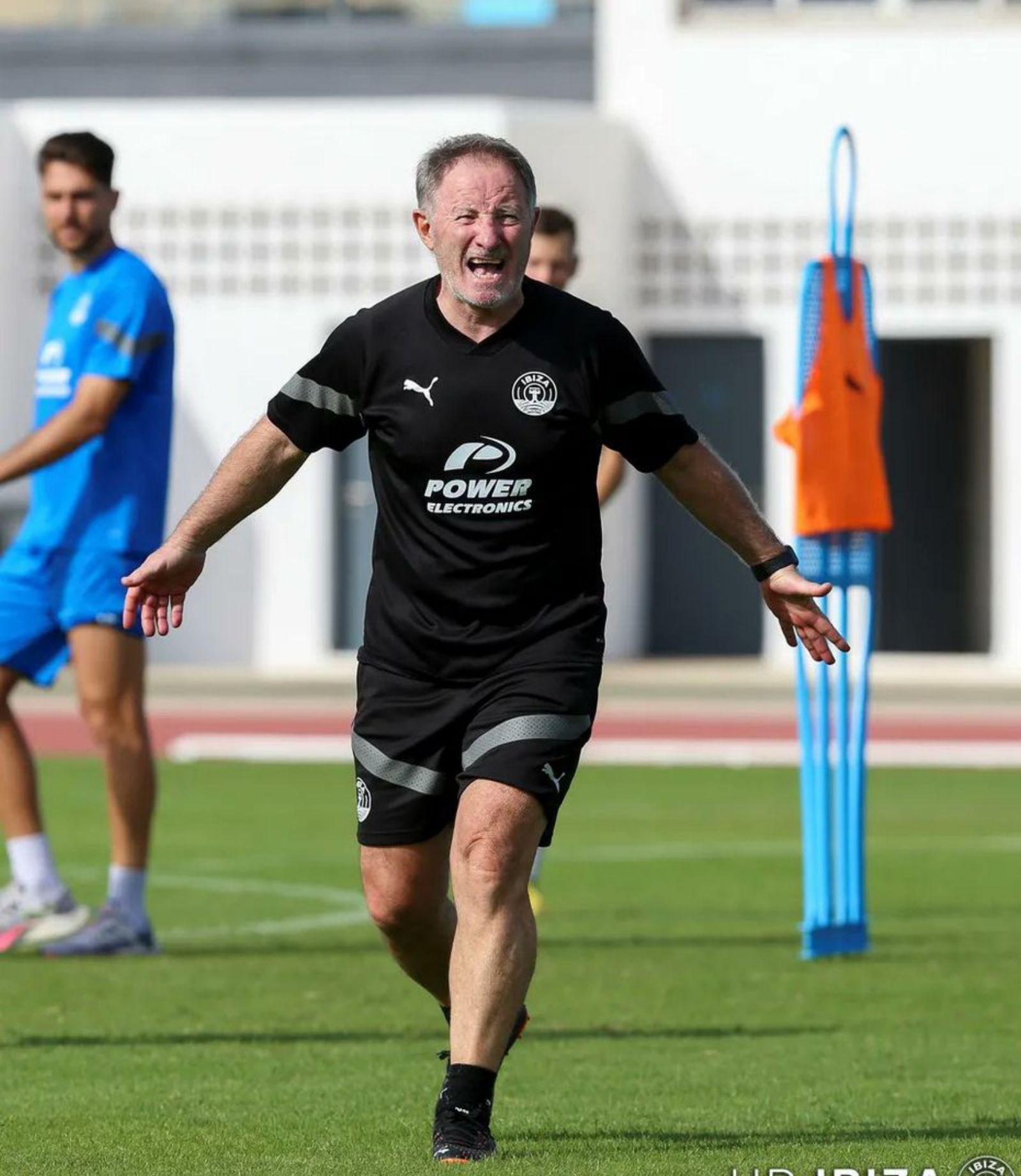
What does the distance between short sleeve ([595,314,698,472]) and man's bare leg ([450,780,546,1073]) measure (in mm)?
Result: 791

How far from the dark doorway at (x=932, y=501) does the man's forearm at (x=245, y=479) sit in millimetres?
25758

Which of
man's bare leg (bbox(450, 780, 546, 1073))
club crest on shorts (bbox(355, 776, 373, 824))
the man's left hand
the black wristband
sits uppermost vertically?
the black wristband

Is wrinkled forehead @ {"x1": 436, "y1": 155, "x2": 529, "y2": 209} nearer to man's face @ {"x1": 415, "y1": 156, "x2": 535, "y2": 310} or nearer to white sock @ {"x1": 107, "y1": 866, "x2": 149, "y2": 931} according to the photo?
man's face @ {"x1": 415, "y1": 156, "x2": 535, "y2": 310}

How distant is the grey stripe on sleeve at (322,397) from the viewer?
20.4 feet

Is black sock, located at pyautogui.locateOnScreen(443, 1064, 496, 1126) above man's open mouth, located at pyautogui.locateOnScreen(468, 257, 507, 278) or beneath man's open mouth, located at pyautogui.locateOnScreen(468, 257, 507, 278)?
beneath

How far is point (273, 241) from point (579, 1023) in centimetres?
2194

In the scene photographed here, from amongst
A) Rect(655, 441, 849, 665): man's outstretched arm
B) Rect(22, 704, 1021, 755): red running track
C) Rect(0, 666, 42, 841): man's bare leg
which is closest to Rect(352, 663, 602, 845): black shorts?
Rect(655, 441, 849, 665): man's outstretched arm

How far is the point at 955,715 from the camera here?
2333 centimetres

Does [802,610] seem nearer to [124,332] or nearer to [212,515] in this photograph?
[212,515]

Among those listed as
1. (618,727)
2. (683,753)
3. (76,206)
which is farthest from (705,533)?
(76,206)

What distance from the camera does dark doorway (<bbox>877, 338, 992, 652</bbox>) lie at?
105ft

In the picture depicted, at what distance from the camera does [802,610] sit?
6.28 metres

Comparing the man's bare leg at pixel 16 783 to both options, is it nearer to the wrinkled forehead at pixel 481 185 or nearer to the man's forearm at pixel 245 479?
the man's forearm at pixel 245 479

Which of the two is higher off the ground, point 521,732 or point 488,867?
point 521,732
